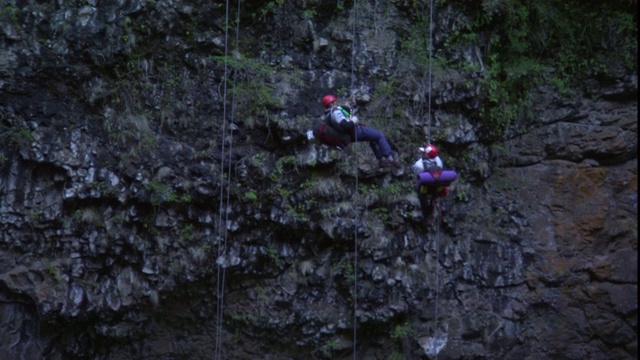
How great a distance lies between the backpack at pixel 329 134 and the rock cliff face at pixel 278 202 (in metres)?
1.29

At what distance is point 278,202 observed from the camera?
899 cm

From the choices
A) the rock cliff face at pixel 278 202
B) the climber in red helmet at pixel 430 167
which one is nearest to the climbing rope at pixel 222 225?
the rock cliff face at pixel 278 202

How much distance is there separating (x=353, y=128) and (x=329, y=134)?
0.29 meters

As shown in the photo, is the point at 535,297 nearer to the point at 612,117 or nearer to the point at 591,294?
the point at 591,294

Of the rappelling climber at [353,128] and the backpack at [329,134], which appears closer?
the rappelling climber at [353,128]

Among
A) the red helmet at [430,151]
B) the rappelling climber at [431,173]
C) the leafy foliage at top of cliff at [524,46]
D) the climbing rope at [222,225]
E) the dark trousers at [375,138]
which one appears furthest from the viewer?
the leafy foliage at top of cliff at [524,46]

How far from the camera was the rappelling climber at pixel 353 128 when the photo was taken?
7.36 metres

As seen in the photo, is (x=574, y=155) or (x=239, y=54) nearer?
(x=239, y=54)

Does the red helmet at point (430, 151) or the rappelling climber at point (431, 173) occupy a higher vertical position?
the red helmet at point (430, 151)

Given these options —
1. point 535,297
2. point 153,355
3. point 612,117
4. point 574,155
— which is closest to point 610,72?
point 612,117

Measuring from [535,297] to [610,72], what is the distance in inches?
136

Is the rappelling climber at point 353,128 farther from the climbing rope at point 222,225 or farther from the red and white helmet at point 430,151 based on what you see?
the climbing rope at point 222,225

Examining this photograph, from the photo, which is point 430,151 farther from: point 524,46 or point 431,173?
point 524,46

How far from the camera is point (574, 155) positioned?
10.0 meters
